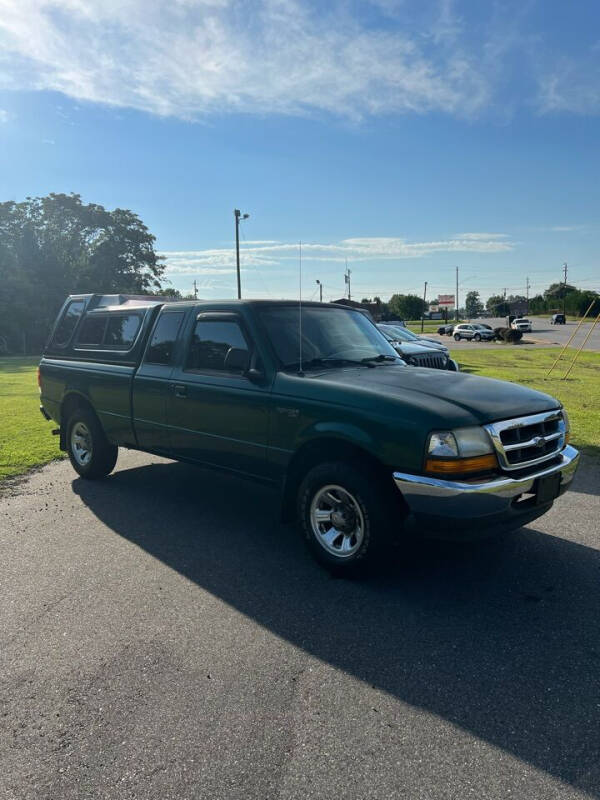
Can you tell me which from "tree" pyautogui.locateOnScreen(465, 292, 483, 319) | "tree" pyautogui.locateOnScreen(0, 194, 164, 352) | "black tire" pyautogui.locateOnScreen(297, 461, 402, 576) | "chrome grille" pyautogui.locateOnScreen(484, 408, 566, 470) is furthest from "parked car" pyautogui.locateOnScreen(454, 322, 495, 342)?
"tree" pyautogui.locateOnScreen(465, 292, 483, 319)

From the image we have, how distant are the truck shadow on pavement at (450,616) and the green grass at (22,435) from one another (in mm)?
2841

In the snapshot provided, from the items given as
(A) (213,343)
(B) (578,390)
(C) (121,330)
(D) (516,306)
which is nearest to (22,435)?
(C) (121,330)

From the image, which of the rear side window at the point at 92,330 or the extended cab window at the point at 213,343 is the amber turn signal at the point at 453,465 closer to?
the extended cab window at the point at 213,343

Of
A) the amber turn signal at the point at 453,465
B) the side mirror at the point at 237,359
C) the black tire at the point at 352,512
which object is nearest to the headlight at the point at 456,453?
the amber turn signal at the point at 453,465

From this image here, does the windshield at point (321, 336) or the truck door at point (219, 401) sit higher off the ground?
the windshield at point (321, 336)

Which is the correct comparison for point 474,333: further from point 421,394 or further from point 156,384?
point 421,394

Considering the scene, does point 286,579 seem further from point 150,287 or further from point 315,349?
point 150,287

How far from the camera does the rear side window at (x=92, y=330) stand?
644 centimetres

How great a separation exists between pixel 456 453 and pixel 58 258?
46920 millimetres

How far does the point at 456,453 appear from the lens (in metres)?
3.51

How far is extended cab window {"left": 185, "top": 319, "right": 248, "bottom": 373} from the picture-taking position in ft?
15.9

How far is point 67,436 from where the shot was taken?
687 centimetres

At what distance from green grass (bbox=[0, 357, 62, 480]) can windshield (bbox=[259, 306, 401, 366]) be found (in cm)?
432

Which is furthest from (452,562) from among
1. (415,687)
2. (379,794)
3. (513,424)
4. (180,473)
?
(180,473)
